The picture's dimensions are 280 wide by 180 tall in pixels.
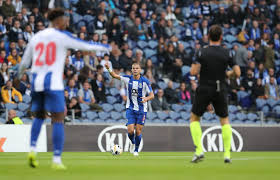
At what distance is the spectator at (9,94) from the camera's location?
63.4ft

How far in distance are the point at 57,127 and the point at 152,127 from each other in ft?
39.7

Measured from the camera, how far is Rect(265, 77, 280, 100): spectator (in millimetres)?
24438

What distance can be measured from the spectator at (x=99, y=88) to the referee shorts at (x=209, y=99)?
36.1ft

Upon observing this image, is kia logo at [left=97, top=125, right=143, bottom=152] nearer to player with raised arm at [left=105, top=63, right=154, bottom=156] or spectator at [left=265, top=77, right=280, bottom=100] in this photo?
player with raised arm at [left=105, top=63, right=154, bottom=156]

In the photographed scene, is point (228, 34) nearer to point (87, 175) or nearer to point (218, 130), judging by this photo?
point (218, 130)

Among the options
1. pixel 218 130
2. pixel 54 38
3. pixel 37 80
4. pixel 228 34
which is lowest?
pixel 218 130

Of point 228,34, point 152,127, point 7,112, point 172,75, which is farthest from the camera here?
point 228,34

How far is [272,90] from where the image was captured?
24.6m

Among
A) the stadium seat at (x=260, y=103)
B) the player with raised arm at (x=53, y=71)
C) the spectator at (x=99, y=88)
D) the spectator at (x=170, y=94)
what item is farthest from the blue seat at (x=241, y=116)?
the player with raised arm at (x=53, y=71)

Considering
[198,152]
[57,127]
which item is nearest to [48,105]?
[57,127]

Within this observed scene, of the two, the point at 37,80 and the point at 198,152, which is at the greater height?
the point at 37,80

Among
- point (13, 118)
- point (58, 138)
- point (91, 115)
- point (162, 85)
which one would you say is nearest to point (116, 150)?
point (13, 118)

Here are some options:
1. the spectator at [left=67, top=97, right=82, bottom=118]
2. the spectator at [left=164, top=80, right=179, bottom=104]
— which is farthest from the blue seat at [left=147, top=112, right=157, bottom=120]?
the spectator at [left=67, top=97, right=82, bottom=118]

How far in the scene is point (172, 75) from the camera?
78.9 feet
